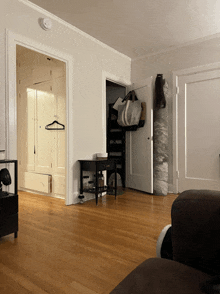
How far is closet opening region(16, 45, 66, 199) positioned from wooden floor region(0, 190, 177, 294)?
705 mm

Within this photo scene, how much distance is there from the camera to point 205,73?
3684mm

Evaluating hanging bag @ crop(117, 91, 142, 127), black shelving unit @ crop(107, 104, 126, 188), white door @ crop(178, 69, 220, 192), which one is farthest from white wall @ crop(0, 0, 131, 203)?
white door @ crop(178, 69, 220, 192)

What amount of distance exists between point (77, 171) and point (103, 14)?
219 centimetres

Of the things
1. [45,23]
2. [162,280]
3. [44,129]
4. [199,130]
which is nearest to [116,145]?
[44,129]

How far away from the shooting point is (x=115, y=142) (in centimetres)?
475

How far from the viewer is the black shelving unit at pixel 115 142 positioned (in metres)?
4.58

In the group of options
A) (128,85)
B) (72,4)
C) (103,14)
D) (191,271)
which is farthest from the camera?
(128,85)

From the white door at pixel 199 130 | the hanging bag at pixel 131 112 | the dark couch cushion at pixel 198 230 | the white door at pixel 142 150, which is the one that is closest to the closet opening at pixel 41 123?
the hanging bag at pixel 131 112

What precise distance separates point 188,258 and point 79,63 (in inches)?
122

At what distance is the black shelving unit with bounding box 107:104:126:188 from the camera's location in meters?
4.58

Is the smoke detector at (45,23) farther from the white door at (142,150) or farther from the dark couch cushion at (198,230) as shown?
the dark couch cushion at (198,230)

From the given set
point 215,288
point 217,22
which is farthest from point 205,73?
point 215,288

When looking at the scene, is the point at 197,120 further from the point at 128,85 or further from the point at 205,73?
the point at 128,85

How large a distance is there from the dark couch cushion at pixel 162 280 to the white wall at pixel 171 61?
3353mm
